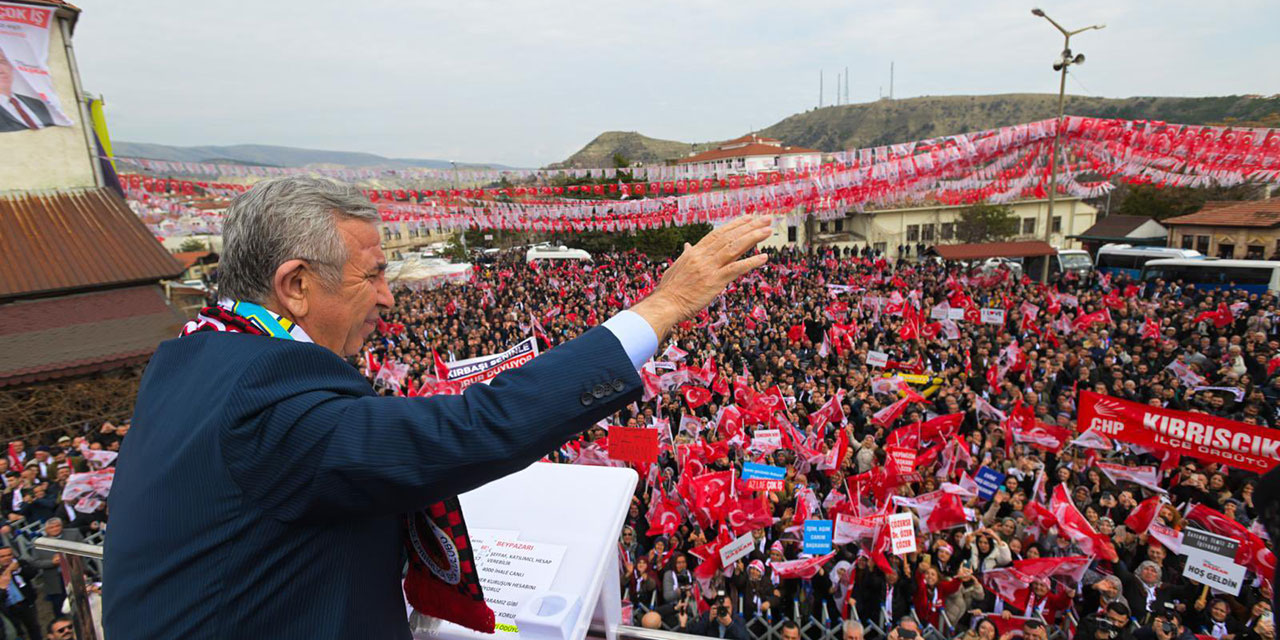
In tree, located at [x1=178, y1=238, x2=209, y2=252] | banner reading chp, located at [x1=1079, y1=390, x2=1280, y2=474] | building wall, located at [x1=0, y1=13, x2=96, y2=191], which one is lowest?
tree, located at [x1=178, y1=238, x2=209, y2=252]

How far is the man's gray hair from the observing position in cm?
126

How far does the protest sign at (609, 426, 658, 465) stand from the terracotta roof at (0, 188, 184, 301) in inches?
570

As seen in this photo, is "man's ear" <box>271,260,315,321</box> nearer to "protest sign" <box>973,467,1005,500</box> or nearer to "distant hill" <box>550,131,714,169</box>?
"protest sign" <box>973,467,1005,500</box>

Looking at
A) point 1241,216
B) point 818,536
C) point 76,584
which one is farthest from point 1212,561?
point 1241,216

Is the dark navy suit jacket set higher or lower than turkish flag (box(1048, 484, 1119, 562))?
higher

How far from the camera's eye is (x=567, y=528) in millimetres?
1724

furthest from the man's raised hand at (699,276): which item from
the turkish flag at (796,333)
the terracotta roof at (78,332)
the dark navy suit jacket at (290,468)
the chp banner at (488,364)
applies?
the terracotta roof at (78,332)

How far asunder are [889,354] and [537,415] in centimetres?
1289

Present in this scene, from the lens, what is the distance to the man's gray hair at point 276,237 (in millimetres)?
1257

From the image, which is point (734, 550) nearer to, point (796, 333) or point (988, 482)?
point (988, 482)

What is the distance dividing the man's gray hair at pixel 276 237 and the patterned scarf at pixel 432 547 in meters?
0.06

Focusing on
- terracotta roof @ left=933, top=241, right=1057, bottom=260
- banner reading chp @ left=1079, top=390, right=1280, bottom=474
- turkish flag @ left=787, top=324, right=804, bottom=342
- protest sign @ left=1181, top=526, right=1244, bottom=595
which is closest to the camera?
protest sign @ left=1181, top=526, right=1244, bottom=595

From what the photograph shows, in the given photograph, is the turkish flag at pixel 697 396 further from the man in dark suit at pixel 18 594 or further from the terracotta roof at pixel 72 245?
the terracotta roof at pixel 72 245

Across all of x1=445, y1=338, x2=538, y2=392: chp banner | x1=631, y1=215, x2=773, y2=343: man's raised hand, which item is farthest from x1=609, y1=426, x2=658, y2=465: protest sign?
x1=631, y1=215, x2=773, y2=343: man's raised hand
